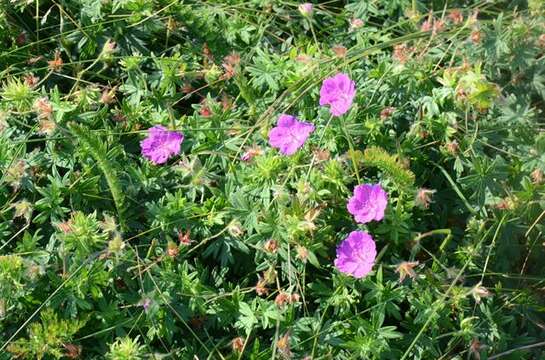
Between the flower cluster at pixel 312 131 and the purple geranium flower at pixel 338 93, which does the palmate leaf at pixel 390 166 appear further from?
the purple geranium flower at pixel 338 93

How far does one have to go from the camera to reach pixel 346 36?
2877 millimetres

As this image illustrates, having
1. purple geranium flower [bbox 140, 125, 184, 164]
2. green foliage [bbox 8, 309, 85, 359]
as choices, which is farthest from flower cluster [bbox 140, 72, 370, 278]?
green foliage [bbox 8, 309, 85, 359]

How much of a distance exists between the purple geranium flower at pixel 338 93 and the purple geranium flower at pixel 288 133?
0.27ft

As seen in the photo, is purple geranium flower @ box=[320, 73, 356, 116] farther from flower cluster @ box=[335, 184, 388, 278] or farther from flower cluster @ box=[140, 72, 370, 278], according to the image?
flower cluster @ box=[335, 184, 388, 278]

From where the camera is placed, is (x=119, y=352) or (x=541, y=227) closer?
(x=119, y=352)

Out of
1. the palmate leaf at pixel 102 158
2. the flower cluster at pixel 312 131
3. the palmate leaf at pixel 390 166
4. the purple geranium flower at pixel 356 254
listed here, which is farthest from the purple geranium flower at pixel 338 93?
the palmate leaf at pixel 102 158

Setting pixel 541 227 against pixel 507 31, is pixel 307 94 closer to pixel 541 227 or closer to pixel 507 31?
pixel 507 31

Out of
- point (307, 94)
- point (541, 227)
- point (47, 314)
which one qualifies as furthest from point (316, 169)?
point (47, 314)

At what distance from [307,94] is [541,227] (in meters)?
0.77

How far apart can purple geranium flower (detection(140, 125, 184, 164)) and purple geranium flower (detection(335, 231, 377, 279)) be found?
0.58 metres

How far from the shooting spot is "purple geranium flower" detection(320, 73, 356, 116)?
7.59 ft

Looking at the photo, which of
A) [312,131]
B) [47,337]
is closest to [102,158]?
[47,337]

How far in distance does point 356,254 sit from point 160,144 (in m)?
0.67

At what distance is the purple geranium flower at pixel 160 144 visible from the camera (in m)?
2.42
